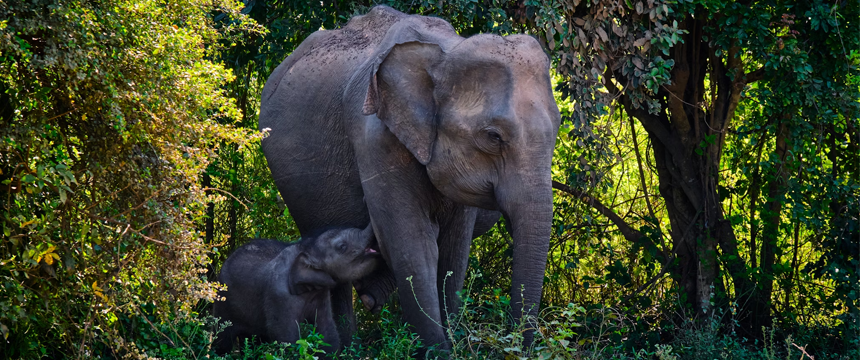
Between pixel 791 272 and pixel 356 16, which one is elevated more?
pixel 356 16

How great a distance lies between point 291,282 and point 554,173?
395 cm

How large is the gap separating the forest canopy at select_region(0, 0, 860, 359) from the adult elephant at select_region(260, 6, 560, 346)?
373mm

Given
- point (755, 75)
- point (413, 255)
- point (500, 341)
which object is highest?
point (755, 75)

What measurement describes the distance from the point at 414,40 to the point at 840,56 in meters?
2.96

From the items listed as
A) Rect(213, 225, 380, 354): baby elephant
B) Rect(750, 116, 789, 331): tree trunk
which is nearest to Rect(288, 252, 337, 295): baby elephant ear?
Rect(213, 225, 380, 354): baby elephant

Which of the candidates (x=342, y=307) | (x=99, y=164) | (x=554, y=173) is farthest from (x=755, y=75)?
(x=99, y=164)

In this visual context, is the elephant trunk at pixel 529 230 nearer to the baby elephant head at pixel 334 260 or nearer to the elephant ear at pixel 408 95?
the elephant ear at pixel 408 95

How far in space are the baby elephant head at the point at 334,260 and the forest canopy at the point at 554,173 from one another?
→ 41 cm

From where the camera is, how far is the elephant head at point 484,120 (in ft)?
16.7

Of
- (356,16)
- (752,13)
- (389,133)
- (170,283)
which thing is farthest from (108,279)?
(752,13)

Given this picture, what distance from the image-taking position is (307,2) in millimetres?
7156

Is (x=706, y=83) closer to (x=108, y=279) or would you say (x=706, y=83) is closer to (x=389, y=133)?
(x=389, y=133)

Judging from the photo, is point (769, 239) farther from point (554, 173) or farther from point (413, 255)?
point (413, 255)

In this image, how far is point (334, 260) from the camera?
5883 mm
